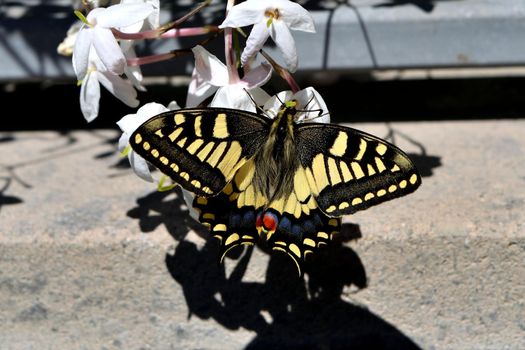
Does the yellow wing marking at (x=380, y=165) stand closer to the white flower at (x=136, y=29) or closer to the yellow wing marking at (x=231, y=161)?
the yellow wing marking at (x=231, y=161)

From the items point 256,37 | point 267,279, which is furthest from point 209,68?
point 267,279

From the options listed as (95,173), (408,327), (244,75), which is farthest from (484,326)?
(95,173)

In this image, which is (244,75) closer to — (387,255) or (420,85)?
(387,255)

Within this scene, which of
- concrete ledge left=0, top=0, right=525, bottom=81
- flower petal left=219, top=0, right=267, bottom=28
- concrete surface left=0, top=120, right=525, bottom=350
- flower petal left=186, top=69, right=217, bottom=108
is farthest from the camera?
concrete ledge left=0, top=0, right=525, bottom=81

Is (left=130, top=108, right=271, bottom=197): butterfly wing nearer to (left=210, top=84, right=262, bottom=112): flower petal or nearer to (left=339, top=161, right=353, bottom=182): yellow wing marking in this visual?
Answer: (left=210, top=84, right=262, bottom=112): flower petal

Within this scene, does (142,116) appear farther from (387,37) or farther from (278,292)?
(387,37)

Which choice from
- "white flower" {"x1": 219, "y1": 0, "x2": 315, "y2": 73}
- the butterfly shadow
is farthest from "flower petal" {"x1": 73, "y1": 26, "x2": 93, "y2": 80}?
the butterfly shadow

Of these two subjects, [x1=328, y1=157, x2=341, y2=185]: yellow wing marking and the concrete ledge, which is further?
the concrete ledge
